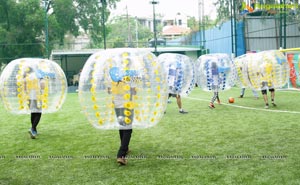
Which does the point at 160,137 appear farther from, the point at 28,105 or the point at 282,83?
the point at 282,83

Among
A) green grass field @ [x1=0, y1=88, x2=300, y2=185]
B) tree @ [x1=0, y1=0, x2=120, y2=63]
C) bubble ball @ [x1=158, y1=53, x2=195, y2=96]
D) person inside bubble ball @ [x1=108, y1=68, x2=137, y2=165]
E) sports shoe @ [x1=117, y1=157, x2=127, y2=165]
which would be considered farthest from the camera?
tree @ [x1=0, y1=0, x2=120, y2=63]

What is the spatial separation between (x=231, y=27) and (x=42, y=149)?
58.1 ft

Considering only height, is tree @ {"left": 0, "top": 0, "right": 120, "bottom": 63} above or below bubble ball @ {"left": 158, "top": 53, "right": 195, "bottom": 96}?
above

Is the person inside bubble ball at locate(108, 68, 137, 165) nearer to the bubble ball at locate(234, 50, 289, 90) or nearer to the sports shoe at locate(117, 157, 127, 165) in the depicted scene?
the sports shoe at locate(117, 157, 127, 165)

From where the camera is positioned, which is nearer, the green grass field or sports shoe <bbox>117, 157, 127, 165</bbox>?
Result: the green grass field

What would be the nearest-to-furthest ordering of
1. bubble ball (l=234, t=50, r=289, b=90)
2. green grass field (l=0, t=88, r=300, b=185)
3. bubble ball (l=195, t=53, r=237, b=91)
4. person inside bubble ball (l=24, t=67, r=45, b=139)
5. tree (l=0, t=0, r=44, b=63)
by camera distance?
green grass field (l=0, t=88, r=300, b=185) < person inside bubble ball (l=24, t=67, r=45, b=139) < bubble ball (l=234, t=50, r=289, b=90) < bubble ball (l=195, t=53, r=237, b=91) < tree (l=0, t=0, r=44, b=63)

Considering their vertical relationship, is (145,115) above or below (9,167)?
above

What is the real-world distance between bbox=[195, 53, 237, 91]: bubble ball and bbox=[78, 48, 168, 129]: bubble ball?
18.0ft

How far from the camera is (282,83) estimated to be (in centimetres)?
921

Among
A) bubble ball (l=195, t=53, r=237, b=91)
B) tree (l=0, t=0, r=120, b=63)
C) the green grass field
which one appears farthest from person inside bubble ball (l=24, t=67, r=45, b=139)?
tree (l=0, t=0, r=120, b=63)

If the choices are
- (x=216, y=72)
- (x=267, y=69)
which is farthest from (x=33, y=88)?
(x=267, y=69)

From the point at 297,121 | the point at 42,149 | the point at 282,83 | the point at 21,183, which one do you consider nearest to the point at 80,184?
the point at 21,183

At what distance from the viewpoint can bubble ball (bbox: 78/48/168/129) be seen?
453cm

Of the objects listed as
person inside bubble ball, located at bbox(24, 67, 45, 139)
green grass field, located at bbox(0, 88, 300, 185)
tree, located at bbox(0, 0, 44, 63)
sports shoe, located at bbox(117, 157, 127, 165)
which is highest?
tree, located at bbox(0, 0, 44, 63)
